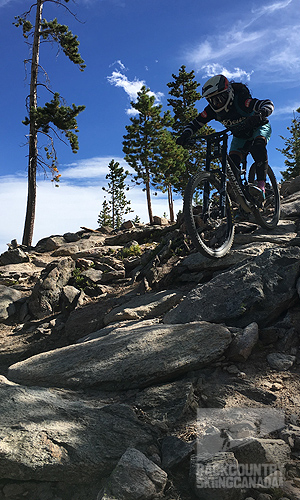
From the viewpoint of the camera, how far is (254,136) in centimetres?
740

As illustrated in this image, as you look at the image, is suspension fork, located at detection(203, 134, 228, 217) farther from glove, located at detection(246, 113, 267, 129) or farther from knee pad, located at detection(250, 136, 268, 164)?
knee pad, located at detection(250, 136, 268, 164)

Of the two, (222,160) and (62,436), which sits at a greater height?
(222,160)

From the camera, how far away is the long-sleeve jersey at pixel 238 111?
6.48m

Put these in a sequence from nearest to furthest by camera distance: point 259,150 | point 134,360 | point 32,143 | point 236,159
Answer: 1. point 134,360
2. point 259,150
3. point 236,159
4. point 32,143

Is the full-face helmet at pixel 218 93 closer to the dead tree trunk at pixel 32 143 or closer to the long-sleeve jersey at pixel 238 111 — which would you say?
the long-sleeve jersey at pixel 238 111

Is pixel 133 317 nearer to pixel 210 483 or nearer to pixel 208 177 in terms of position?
pixel 208 177

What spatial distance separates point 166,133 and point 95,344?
33829 millimetres

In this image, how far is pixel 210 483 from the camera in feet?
9.14

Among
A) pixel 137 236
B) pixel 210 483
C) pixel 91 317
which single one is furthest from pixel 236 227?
pixel 137 236

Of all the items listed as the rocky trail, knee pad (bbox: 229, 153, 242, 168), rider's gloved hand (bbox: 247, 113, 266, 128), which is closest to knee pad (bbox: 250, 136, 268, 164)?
knee pad (bbox: 229, 153, 242, 168)

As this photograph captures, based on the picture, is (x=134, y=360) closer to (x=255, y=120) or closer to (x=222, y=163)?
(x=222, y=163)

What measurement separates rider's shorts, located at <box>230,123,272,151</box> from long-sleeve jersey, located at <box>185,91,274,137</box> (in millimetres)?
650

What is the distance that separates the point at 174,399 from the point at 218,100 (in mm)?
5528

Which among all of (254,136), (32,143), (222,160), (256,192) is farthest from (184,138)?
(32,143)
